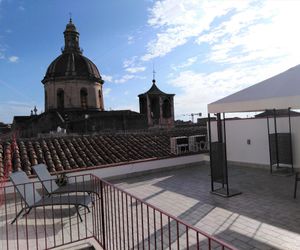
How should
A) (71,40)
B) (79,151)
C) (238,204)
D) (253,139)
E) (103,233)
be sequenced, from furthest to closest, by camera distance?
(71,40) < (79,151) < (253,139) < (238,204) < (103,233)

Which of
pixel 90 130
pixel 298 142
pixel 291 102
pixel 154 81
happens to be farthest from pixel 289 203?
pixel 154 81

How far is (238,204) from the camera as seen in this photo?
18.8ft

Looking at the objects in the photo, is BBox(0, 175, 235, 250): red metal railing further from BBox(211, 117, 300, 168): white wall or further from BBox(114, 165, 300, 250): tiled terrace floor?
BBox(211, 117, 300, 168): white wall

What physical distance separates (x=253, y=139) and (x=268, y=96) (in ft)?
17.0

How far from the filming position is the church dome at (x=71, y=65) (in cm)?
3092

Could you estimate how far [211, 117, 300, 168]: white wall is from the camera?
8.66 m

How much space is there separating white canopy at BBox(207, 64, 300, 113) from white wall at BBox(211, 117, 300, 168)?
12.3ft

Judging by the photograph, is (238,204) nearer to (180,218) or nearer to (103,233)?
(180,218)

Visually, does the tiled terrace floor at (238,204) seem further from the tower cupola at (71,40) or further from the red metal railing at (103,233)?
the tower cupola at (71,40)

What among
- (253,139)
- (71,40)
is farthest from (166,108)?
(253,139)

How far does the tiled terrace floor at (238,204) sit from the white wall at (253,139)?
75 cm

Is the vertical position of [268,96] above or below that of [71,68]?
below

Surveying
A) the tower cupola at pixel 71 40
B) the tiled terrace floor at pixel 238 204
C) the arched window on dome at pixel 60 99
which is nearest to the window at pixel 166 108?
the arched window on dome at pixel 60 99

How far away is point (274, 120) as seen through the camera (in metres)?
8.72
